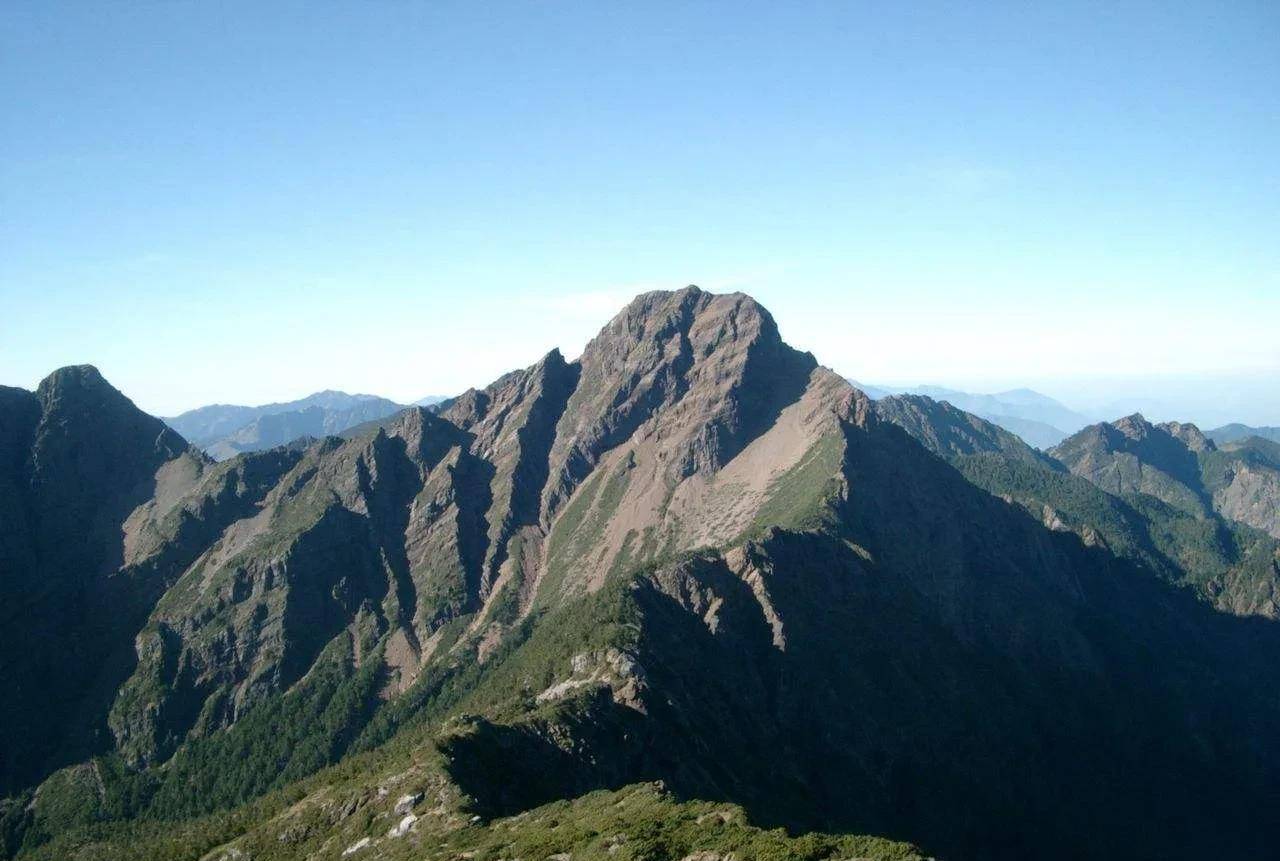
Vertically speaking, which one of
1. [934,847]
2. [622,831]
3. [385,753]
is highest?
[622,831]

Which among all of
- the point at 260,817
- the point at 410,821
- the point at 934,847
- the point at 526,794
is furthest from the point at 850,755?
the point at 260,817

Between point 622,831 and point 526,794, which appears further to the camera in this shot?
point 526,794

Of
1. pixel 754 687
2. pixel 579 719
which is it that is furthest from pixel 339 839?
pixel 754 687

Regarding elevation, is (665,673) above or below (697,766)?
above

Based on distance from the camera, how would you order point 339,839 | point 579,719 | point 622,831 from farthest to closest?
point 579,719, point 339,839, point 622,831

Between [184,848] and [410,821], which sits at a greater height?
[410,821]

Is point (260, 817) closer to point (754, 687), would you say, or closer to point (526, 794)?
point (526, 794)

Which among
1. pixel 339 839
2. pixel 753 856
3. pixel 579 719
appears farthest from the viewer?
pixel 579 719

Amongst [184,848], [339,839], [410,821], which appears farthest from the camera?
[184,848]

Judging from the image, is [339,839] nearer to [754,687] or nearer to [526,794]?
[526,794]
